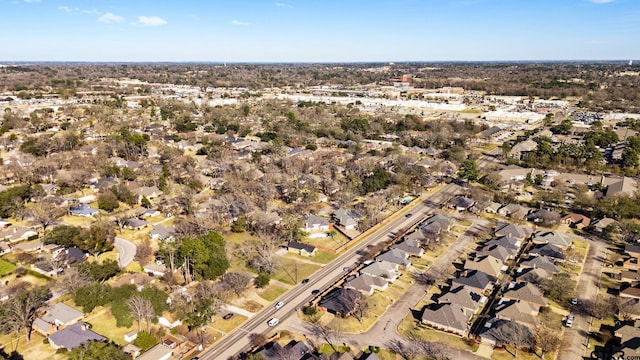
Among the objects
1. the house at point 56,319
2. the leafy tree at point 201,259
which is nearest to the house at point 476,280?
the leafy tree at point 201,259

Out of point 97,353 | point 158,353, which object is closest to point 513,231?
point 158,353

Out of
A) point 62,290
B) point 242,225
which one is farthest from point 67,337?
Answer: point 242,225

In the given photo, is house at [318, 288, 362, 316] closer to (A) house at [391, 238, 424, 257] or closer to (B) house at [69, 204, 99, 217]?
(A) house at [391, 238, 424, 257]

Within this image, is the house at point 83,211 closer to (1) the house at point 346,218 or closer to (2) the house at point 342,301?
(1) the house at point 346,218

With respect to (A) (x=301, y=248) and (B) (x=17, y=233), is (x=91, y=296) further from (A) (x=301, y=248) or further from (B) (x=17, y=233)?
(B) (x=17, y=233)

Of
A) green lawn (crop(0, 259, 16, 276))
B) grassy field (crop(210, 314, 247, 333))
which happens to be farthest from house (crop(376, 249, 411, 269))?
green lawn (crop(0, 259, 16, 276))

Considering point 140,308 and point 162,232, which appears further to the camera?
point 162,232
